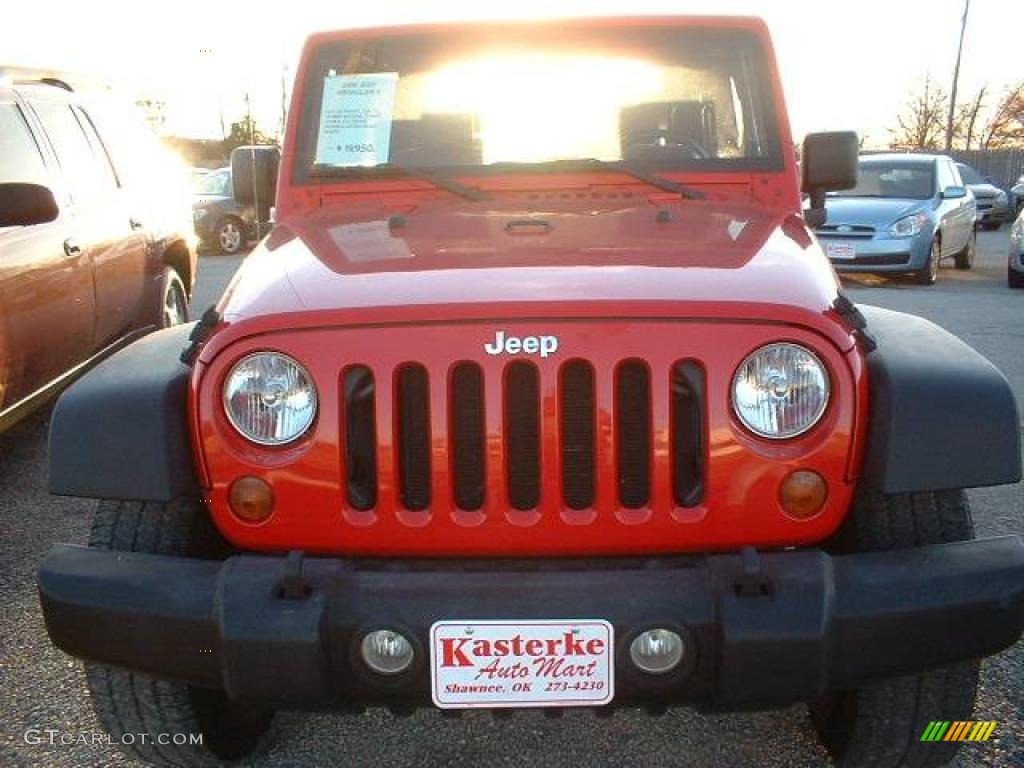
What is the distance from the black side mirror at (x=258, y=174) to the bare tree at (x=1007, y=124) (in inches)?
1769

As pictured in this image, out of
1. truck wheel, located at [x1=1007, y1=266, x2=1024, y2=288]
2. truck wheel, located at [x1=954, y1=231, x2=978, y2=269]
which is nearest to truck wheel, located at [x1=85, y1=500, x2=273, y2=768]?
truck wheel, located at [x1=1007, y1=266, x2=1024, y2=288]

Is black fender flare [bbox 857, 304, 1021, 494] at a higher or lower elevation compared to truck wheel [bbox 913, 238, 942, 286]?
higher

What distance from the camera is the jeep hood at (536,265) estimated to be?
2.21m

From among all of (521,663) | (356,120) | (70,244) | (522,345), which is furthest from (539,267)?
(70,244)

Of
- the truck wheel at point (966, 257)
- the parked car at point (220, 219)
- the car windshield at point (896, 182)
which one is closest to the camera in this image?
the car windshield at point (896, 182)

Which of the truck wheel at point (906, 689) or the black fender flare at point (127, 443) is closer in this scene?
the black fender flare at point (127, 443)

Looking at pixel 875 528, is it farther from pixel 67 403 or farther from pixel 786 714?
pixel 67 403

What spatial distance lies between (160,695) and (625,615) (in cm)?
110

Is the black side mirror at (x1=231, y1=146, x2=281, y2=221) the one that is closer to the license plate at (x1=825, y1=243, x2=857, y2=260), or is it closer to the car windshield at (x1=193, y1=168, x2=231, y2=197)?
the license plate at (x1=825, y1=243, x2=857, y2=260)

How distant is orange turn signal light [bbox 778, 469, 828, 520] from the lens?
2199 mm

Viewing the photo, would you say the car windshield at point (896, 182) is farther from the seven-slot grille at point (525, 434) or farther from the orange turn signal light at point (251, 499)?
the orange turn signal light at point (251, 499)

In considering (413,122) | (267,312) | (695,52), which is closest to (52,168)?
(413,122)

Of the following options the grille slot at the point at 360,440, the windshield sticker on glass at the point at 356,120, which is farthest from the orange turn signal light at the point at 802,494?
the windshield sticker on glass at the point at 356,120

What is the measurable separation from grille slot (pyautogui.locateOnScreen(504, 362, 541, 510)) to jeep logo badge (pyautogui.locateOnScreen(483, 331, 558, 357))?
0.03 meters
